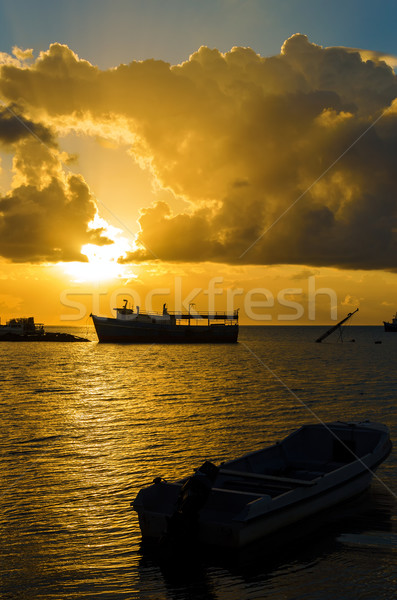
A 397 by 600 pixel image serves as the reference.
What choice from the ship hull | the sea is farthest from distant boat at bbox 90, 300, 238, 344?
the sea

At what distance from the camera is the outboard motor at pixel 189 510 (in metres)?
13.2

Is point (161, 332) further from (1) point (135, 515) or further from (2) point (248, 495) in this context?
(2) point (248, 495)

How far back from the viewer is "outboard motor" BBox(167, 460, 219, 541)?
43.4 ft

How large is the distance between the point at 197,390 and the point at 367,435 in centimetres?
3255

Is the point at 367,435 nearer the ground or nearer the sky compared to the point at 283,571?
nearer the sky

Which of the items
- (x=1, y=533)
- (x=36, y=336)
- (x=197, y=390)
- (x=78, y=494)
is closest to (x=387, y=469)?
(x=78, y=494)

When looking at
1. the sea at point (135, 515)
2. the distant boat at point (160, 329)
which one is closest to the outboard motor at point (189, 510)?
the sea at point (135, 515)

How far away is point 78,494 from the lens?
19.2 meters

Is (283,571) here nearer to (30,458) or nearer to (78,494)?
(78,494)

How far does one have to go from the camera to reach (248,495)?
46.1ft

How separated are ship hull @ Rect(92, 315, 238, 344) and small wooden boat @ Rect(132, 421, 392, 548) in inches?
5519

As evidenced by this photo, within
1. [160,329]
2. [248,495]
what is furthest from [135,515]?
[160,329]

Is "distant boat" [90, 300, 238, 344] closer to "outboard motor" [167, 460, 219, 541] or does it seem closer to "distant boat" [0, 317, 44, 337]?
"distant boat" [0, 317, 44, 337]

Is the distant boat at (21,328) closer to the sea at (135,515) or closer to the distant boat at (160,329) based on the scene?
the distant boat at (160,329)
